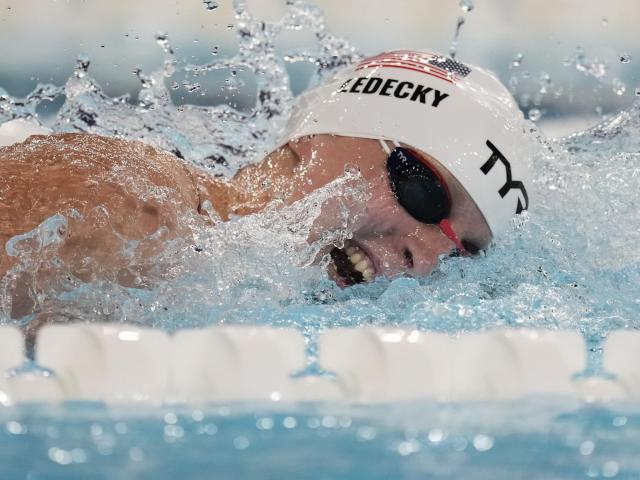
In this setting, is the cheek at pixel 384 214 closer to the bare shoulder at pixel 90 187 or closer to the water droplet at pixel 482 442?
the bare shoulder at pixel 90 187

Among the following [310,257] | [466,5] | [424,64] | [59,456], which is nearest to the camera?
[59,456]

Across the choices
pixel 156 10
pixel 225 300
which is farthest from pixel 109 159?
pixel 156 10

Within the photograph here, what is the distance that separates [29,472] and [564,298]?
55.8 inches

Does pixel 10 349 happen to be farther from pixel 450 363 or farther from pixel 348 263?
pixel 348 263

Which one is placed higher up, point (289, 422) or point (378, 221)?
point (289, 422)

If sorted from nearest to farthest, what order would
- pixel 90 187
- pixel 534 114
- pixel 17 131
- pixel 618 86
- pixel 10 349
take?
pixel 10 349 → pixel 90 187 → pixel 17 131 → pixel 534 114 → pixel 618 86

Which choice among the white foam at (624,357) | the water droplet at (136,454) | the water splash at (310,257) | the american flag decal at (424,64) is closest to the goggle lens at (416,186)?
the water splash at (310,257)

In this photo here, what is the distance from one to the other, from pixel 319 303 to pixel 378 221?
0.26 meters

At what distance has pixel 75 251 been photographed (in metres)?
1.66

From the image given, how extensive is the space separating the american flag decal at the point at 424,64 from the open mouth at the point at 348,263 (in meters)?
0.49

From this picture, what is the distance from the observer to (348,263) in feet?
7.11

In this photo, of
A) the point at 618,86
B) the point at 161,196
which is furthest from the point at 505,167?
the point at 618,86

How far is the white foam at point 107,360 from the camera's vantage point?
106 centimetres

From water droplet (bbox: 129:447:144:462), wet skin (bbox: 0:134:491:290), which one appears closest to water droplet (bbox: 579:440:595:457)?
water droplet (bbox: 129:447:144:462)
